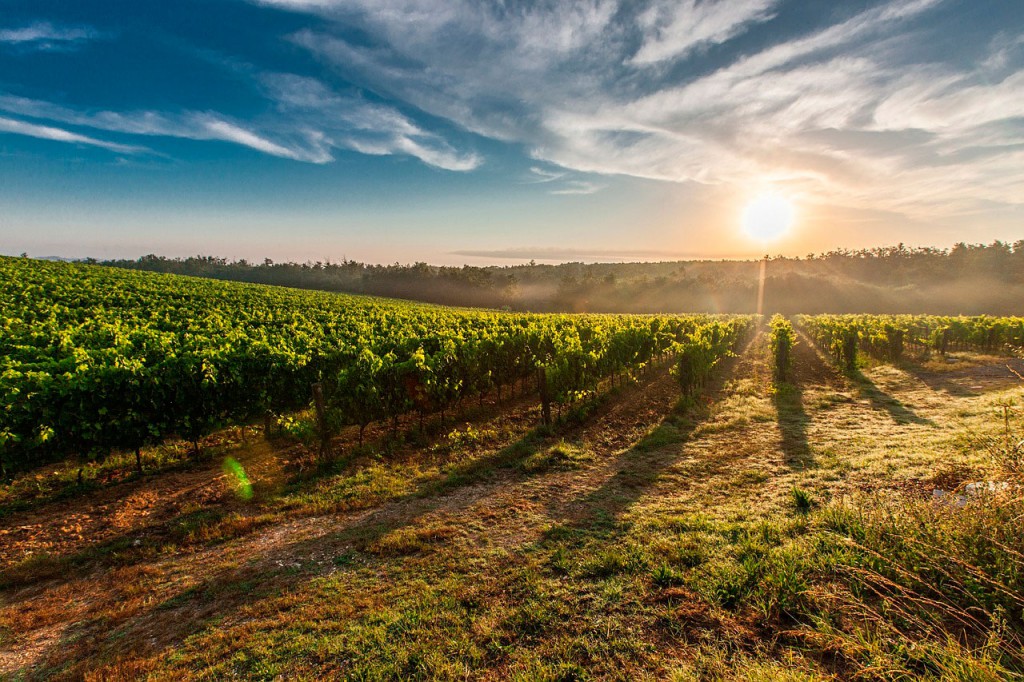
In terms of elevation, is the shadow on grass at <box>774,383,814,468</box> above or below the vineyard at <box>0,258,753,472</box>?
below

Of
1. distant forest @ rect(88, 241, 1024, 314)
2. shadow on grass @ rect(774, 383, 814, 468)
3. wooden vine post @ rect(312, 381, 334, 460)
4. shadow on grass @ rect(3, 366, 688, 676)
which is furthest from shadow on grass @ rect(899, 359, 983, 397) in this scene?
distant forest @ rect(88, 241, 1024, 314)

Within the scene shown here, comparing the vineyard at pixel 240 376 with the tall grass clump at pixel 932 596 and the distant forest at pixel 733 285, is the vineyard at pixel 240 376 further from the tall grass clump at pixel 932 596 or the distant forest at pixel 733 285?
the distant forest at pixel 733 285

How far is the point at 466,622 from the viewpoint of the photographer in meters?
4.29

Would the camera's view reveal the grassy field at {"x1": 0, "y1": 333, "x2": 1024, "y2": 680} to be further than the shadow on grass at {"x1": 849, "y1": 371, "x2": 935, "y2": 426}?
No

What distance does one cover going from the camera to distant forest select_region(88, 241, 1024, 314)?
7512 centimetres

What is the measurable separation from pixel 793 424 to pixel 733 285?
308 ft

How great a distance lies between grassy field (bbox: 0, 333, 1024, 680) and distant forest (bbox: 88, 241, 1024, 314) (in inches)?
2510

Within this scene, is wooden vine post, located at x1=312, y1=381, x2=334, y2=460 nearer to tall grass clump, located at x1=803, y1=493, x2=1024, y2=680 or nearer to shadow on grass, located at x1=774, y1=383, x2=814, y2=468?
tall grass clump, located at x1=803, y1=493, x2=1024, y2=680

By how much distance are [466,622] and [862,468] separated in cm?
793

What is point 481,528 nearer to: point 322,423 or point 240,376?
point 322,423

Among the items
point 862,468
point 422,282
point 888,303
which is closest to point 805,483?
point 862,468

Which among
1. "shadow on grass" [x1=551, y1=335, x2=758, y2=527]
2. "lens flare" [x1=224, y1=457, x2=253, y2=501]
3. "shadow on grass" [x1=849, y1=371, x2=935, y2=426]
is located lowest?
"lens flare" [x1=224, y1=457, x2=253, y2=501]

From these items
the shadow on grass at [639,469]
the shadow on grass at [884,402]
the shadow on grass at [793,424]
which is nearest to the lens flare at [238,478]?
the shadow on grass at [639,469]

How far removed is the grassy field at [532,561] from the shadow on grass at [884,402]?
63 cm
